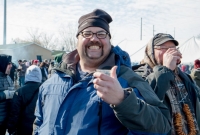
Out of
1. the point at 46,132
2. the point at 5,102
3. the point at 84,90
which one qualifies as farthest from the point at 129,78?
the point at 5,102

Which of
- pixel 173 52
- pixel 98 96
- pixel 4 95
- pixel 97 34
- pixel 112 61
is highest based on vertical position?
pixel 97 34

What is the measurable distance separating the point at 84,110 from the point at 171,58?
4.11ft

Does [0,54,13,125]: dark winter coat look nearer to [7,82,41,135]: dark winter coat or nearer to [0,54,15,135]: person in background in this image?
[0,54,15,135]: person in background

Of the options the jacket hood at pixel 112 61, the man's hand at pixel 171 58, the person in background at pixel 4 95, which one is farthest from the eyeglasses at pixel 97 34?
the person in background at pixel 4 95

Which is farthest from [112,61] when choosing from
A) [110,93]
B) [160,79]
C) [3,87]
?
[3,87]

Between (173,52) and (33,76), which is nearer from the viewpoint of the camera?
(173,52)

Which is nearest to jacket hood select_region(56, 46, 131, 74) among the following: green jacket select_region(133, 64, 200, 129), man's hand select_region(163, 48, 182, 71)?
green jacket select_region(133, 64, 200, 129)

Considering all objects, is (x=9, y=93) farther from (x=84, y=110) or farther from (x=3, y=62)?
(x=84, y=110)

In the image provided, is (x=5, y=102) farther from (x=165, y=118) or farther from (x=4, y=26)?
(x=4, y=26)

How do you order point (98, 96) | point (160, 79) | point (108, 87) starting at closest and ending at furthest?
point (108, 87)
point (98, 96)
point (160, 79)

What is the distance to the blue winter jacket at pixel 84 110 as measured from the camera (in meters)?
1.65

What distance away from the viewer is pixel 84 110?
1.90 meters

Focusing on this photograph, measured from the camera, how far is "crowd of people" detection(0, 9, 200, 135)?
1544mm

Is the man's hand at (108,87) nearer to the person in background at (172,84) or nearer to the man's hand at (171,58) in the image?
the person in background at (172,84)
